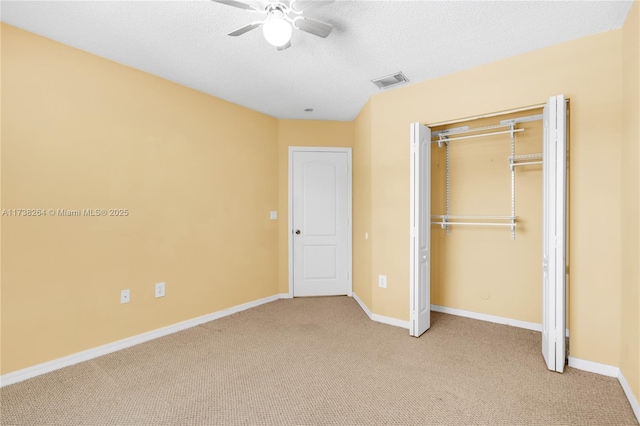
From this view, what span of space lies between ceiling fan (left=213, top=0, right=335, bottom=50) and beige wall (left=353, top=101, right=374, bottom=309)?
6.07 feet

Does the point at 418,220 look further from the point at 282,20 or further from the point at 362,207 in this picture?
the point at 282,20

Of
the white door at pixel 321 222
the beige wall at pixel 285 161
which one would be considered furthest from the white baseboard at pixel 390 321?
the beige wall at pixel 285 161

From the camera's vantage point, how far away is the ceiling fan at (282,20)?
5.91 feet

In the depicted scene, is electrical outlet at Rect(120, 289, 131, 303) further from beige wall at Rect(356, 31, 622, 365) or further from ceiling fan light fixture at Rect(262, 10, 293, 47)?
beige wall at Rect(356, 31, 622, 365)

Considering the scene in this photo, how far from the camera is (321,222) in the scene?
4.67 meters

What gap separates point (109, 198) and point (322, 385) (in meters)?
2.41

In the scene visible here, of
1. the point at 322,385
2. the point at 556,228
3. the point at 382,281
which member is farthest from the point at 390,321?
the point at 556,228

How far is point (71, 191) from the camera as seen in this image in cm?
261

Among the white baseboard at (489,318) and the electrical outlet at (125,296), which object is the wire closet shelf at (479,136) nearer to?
the white baseboard at (489,318)

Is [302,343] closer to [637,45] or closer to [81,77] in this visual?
[81,77]

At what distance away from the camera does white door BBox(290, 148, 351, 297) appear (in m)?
4.64

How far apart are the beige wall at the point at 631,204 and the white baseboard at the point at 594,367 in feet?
0.36

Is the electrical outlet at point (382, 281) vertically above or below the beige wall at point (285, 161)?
below

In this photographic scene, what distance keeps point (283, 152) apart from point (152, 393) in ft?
10.8
